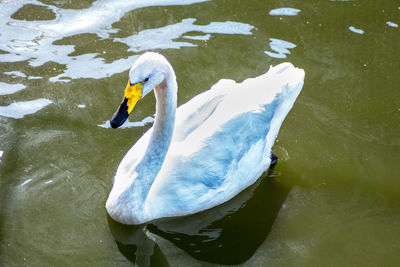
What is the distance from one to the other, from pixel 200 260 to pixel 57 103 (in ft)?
8.19

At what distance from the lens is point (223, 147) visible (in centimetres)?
521

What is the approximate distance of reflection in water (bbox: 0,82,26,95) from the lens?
6461 millimetres

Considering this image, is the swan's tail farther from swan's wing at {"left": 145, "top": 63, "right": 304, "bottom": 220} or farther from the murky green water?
the murky green water

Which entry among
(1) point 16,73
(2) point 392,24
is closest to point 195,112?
(1) point 16,73

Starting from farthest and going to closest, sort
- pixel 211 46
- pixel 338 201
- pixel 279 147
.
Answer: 1. pixel 211 46
2. pixel 279 147
3. pixel 338 201

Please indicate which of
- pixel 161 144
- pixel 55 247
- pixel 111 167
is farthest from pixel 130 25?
pixel 55 247

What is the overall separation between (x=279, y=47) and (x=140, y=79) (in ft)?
10.6

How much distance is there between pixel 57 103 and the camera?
20.9 ft

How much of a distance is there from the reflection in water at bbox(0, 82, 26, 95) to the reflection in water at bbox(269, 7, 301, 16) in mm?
3375

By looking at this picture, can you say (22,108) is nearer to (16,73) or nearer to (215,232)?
(16,73)

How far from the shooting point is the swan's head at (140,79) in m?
4.48

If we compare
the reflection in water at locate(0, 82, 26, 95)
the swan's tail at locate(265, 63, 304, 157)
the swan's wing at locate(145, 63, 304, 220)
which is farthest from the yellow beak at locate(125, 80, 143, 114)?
the reflection in water at locate(0, 82, 26, 95)

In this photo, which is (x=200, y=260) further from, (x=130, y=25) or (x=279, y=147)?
(x=130, y=25)

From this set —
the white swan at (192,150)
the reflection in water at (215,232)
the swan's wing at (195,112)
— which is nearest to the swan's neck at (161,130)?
the white swan at (192,150)
